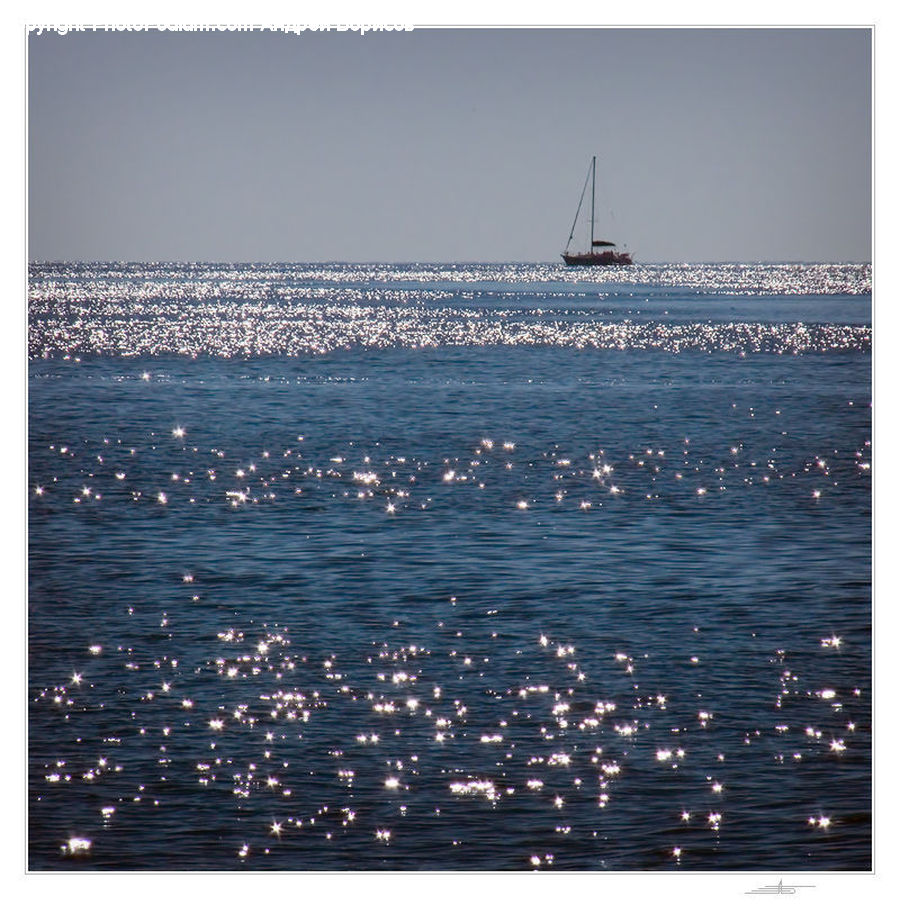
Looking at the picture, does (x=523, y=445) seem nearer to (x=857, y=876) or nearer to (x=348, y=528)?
(x=348, y=528)

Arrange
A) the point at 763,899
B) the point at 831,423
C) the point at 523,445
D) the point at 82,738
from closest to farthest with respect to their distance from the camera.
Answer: the point at 763,899, the point at 82,738, the point at 523,445, the point at 831,423

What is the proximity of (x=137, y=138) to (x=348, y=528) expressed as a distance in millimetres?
22439

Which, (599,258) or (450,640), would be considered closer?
(450,640)

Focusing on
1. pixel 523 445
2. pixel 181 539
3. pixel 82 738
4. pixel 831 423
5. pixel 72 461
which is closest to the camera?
pixel 82 738

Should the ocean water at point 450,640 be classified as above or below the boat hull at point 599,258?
below

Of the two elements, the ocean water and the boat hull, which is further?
the boat hull

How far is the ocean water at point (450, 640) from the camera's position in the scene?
10875 mm

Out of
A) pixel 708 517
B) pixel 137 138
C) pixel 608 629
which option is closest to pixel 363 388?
pixel 137 138

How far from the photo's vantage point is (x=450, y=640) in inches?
611

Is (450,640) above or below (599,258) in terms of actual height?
below

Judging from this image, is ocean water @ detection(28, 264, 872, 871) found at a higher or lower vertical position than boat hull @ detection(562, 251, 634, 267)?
lower

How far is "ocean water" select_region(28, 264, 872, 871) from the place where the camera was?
10875mm

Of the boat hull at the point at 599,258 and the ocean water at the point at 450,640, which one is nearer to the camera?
the ocean water at the point at 450,640

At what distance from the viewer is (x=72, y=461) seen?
96.3 feet
